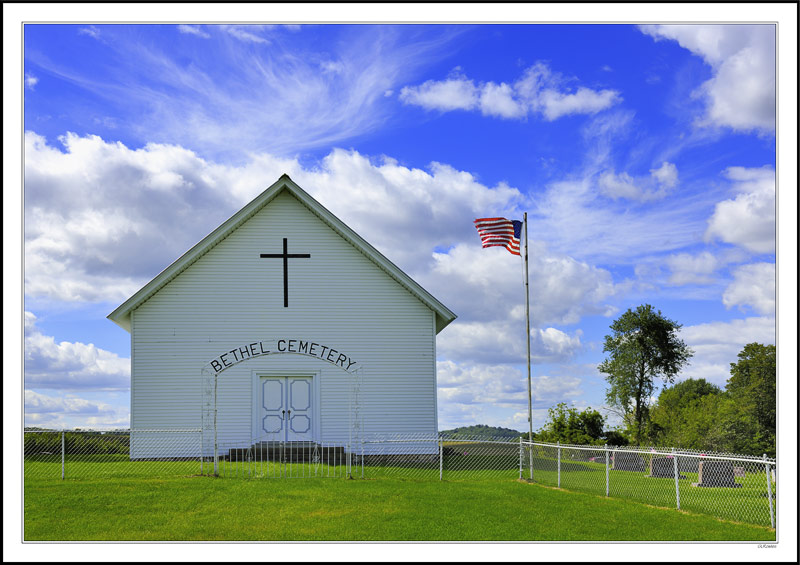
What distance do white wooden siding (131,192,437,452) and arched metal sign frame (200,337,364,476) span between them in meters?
0.15

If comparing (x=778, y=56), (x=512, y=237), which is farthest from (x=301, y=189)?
(x=778, y=56)

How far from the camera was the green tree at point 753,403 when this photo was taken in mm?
33250

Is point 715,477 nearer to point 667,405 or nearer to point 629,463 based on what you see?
point 629,463

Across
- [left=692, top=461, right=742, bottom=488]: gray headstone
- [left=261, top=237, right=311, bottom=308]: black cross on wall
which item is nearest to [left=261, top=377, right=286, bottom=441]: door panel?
[left=261, top=237, right=311, bottom=308]: black cross on wall

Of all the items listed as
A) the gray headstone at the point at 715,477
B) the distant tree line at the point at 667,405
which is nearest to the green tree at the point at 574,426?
the distant tree line at the point at 667,405

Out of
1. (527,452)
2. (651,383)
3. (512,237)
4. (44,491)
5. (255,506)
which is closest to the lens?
(255,506)

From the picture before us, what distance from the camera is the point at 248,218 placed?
2402 centimetres

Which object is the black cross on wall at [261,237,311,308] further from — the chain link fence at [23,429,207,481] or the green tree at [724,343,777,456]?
Answer: the green tree at [724,343,777,456]

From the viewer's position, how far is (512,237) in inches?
848

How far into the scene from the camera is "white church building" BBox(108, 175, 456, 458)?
23203mm

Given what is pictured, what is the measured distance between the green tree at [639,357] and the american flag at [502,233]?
25.0 metres

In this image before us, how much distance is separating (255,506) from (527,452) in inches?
322

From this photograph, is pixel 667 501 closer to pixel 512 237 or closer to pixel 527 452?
pixel 527 452

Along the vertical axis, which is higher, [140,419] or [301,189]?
[301,189]
